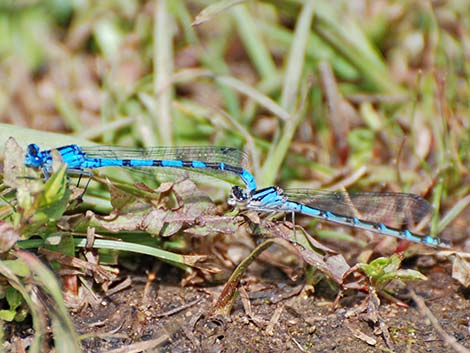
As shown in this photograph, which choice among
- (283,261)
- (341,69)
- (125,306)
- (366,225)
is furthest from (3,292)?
(341,69)

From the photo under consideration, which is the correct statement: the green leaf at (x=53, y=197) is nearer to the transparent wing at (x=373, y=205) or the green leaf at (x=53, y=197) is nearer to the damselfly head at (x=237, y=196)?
the damselfly head at (x=237, y=196)

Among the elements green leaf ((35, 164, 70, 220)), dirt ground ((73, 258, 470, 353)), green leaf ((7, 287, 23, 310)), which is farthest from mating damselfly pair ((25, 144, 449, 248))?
green leaf ((7, 287, 23, 310))

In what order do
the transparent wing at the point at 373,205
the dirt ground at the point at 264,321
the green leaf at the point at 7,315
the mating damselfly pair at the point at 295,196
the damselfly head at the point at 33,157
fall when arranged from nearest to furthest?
the green leaf at the point at 7,315, the dirt ground at the point at 264,321, the damselfly head at the point at 33,157, the mating damselfly pair at the point at 295,196, the transparent wing at the point at 373,205

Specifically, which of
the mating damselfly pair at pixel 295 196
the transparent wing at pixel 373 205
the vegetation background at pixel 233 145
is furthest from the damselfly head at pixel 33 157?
the transparent wing at pixel 373 205

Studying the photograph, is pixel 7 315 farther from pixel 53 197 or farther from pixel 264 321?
pixel 264 321

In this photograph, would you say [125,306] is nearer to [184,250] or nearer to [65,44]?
[184,250]

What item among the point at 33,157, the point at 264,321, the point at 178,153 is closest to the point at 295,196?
the point at 178,153
